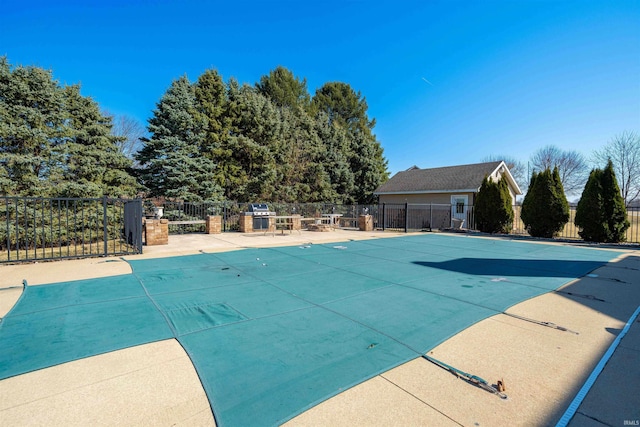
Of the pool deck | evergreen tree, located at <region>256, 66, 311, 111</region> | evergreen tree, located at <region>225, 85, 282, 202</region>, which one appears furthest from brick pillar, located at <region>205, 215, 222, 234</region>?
evergreen tree, located at <region>256, 66, 311, 111</region>

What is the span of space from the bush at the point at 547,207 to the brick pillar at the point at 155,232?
578 inches

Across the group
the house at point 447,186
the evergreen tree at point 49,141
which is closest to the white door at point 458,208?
the house at point 447,186

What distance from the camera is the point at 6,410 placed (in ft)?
5.90

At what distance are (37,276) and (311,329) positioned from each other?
210 inches

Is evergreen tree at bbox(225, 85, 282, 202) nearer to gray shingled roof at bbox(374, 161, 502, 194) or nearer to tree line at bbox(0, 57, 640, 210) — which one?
tree line at bbox(0, 57, 640, 210)

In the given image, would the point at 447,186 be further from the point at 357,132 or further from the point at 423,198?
the point at 357,132

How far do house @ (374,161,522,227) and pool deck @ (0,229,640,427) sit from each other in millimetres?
14922

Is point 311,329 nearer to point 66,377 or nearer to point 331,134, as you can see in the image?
point 66,377

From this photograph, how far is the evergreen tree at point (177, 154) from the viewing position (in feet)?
48.8

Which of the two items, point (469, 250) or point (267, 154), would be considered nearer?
point (469, 250)

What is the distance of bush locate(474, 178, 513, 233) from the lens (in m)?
13.8

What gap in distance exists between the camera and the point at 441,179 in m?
20.8

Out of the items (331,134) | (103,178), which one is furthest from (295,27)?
(103,178)

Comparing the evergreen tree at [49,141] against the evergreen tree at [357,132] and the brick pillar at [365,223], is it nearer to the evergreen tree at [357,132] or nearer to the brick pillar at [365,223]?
the brick pillar at [365,223]
